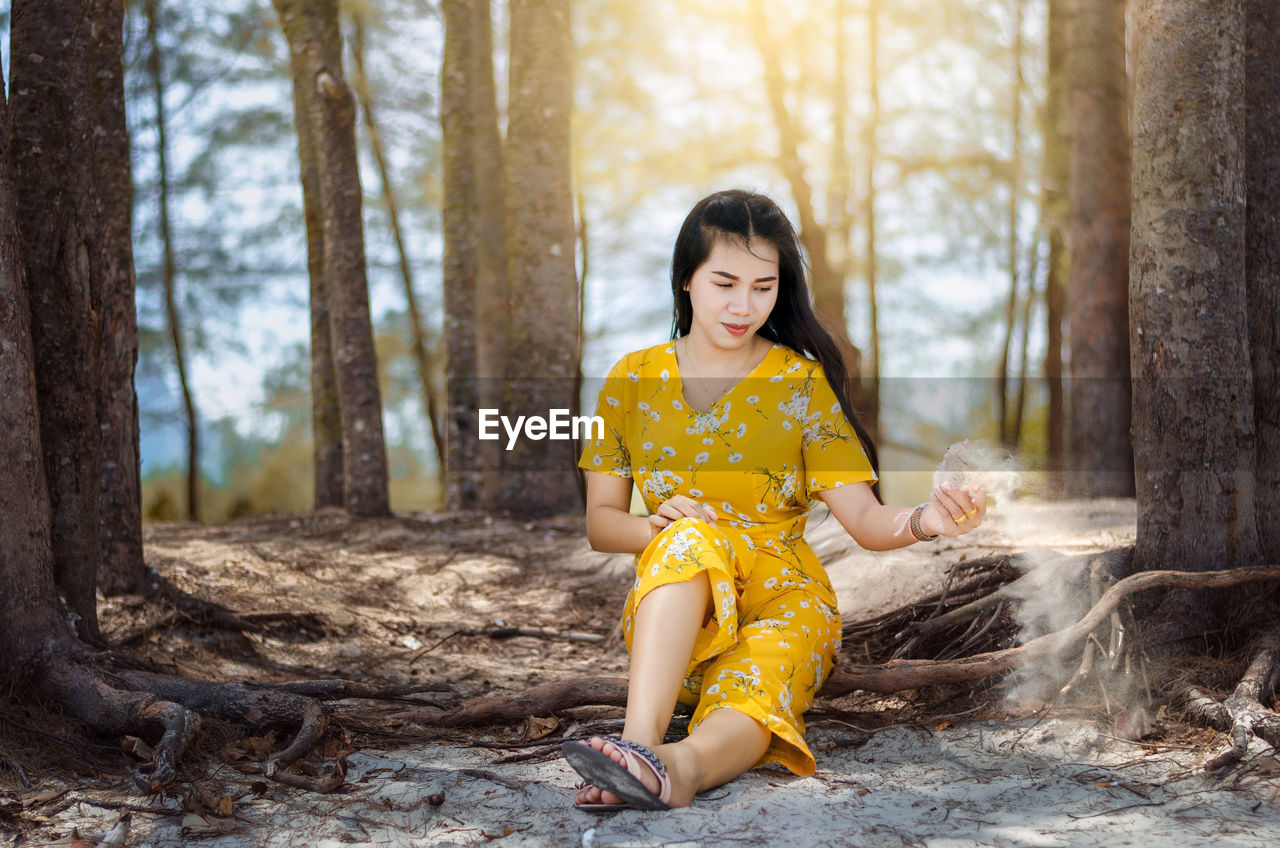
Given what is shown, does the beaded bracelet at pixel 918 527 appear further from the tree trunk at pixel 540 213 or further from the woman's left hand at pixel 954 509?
the tree trunk at pixel 540 213

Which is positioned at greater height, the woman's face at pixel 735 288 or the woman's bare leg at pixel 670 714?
the woman's face at pixel 735 288

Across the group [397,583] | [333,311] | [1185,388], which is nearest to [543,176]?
[333,311]

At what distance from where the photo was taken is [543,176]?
8812 millimetres

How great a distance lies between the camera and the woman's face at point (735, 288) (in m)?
3.10

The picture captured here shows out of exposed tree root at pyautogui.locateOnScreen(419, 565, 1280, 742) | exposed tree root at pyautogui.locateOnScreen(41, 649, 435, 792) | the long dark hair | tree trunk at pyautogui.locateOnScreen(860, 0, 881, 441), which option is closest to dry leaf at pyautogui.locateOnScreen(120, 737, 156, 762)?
exposed tree root at pyautogui.locateOnScreen(41, 649, 435, 792)

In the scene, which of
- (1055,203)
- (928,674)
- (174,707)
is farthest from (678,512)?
(1055,203)

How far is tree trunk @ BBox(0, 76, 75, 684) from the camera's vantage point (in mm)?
3195

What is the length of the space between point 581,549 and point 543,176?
3.40 m

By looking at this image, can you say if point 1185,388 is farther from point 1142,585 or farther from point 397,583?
point 397,583

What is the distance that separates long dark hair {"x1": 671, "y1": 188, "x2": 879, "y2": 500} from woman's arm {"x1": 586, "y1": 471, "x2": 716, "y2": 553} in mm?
558

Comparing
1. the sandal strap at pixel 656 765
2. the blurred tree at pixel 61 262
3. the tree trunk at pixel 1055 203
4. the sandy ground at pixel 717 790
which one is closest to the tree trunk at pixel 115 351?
the sandy ground at pixel 717 790

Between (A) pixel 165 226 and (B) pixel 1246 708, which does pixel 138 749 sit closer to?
Answer: (B) pixel 1246 708

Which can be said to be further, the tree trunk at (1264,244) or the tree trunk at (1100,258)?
the tree trunk at (1100,258)

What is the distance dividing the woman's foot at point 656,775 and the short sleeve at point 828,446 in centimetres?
99
